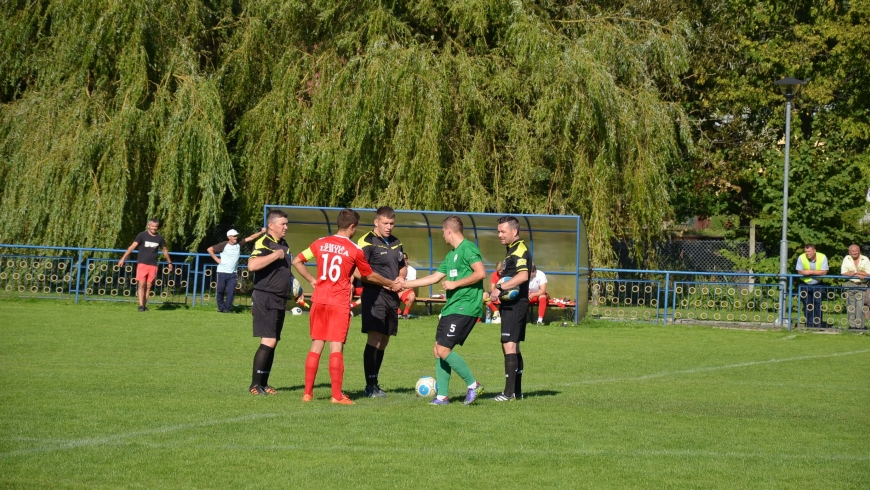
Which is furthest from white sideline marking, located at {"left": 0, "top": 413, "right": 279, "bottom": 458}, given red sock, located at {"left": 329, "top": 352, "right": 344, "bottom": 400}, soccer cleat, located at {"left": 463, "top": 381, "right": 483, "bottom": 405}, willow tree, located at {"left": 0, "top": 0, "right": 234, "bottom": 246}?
willow tree, located at {"left": 0, "top": 0, "right": 234, "bottom": 246}

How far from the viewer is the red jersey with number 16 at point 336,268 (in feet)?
30.6

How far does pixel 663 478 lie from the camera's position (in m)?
6.51

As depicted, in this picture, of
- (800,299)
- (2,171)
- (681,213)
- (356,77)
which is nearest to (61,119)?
(2,171)

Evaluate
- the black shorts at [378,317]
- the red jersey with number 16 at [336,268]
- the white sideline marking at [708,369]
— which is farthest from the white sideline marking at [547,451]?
the white sideline marking at [708,369]

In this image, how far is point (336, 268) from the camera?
9320 millimetres

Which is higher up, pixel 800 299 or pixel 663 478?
pixel 800 299

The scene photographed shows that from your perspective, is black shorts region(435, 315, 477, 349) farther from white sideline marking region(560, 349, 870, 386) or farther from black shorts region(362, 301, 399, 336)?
white sideline marking region(560, 349, 870, 386)

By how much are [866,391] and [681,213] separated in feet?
72.7

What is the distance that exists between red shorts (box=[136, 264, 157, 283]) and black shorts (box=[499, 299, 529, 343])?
13.8 meters

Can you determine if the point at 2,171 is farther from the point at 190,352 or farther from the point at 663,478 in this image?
the point at 663,478

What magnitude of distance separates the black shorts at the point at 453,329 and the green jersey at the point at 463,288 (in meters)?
0.06

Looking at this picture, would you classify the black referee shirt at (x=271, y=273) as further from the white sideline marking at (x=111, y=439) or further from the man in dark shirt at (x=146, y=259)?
the man in dark shirt at (x=146, y=259)

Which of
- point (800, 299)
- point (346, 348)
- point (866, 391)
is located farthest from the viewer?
point (800, 299)

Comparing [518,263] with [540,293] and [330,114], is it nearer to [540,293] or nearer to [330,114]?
[540,293]
